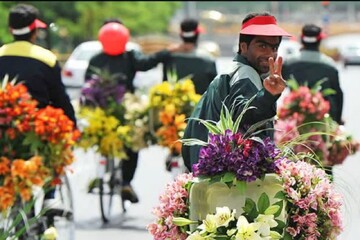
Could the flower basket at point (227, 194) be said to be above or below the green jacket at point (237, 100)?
below

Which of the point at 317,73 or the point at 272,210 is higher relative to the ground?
the point at 272,210

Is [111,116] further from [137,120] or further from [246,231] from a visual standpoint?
[246,231]

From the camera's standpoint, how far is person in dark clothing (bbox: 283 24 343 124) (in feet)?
36.0

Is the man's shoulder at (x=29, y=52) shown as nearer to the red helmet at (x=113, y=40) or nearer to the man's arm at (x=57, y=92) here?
the man's arm at (x=57, y=92)

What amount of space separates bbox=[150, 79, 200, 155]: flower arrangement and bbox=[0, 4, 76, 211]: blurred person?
7.34ft

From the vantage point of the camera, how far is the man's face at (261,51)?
6.18m

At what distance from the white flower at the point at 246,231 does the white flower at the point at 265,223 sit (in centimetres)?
5

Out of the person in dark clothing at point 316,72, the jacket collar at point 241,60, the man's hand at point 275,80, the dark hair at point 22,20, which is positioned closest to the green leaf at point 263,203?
the man's hand at point 275,80

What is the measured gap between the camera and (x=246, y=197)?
5230 mm

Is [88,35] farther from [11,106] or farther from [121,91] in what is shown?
[11,106]

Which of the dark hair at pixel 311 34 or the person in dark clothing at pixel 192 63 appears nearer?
the dark hair at pixel 311 34

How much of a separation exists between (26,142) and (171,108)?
3.23m

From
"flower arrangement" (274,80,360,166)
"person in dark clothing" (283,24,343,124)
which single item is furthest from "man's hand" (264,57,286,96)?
"person in dark clothing" (283,24,343,124)

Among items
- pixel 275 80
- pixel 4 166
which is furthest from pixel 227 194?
pixel 4 166
